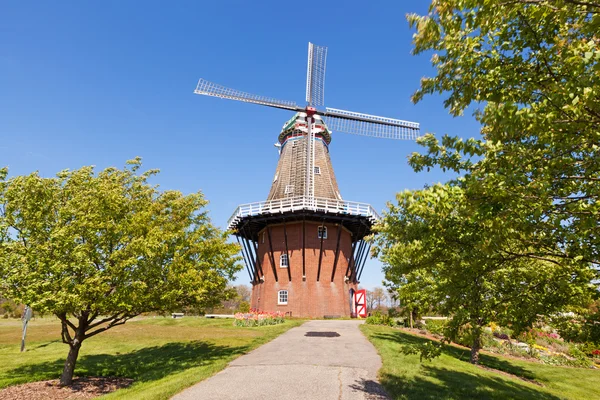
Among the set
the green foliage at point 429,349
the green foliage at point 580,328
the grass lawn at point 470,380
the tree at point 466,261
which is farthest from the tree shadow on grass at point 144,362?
the green foliage at point 580,328

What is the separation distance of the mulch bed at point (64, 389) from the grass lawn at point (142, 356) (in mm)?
520

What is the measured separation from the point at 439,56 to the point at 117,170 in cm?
1176

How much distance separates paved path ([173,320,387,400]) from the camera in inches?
303

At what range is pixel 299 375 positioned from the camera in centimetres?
911

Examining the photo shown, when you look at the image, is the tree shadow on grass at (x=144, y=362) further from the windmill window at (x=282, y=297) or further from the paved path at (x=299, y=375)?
the windmill window at (x=282, y=297)

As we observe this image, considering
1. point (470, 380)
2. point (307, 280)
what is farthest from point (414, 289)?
point (307, 280)

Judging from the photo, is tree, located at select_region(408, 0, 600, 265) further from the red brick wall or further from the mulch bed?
the red brick wall

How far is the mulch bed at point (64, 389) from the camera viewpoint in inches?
360

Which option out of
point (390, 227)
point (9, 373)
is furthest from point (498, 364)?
point (9, 373)

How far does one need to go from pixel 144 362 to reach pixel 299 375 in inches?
292

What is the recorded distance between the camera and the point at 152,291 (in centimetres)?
1013

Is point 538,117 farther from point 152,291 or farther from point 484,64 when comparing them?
point 152,291

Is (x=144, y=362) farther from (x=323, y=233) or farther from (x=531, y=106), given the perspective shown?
(x=323, y=233)

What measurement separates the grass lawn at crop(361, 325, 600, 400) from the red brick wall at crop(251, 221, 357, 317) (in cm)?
1162
